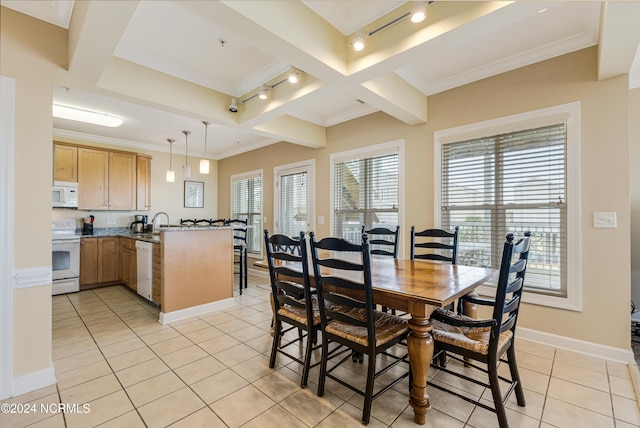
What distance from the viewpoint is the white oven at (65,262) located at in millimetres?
4242

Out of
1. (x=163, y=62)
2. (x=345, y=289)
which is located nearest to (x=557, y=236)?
(x=345, y=289)

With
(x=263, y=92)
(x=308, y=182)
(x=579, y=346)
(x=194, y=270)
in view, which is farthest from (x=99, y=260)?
(x=579, y=346)

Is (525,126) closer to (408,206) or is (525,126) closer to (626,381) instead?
(408,206)

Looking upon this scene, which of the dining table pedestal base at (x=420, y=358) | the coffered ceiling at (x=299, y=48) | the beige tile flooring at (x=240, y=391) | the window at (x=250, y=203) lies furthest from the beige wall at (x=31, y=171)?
the window at (x=250, y=203)

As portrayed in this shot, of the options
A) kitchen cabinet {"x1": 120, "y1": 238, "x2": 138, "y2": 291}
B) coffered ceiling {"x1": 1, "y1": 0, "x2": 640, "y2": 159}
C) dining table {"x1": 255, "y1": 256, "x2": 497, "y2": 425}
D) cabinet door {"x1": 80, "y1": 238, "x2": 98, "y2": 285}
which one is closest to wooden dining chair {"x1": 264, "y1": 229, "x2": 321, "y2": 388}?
dining table {"x1": 255, "y1": 256, "x2": 497, "y2": 425}

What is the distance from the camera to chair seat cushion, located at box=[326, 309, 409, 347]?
173 cm

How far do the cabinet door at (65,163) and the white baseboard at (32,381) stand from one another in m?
3.64

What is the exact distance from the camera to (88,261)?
462cm

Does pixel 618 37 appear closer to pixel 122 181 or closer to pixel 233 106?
pixel 233 106

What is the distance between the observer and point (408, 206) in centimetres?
354

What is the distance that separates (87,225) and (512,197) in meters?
6.39

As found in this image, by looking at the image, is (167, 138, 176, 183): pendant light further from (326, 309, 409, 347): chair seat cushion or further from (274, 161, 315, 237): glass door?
(326, 309, 409, 347): chair seat cushion

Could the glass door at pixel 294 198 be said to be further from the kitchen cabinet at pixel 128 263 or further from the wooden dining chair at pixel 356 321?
the wooden dining chair at pixel 356 321

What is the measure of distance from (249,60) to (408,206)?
2.43 metres
